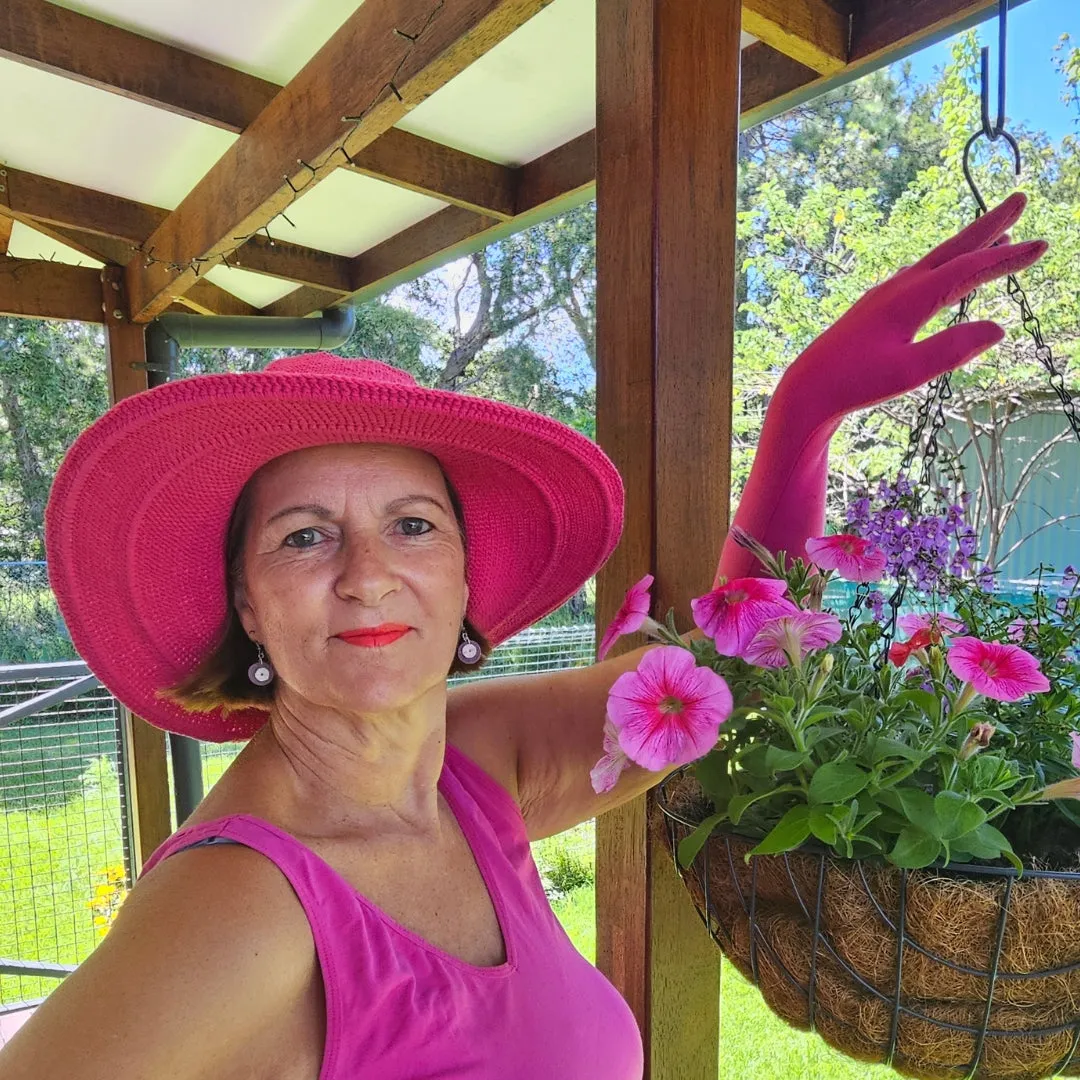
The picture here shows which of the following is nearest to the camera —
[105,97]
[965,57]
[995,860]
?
[995,860]

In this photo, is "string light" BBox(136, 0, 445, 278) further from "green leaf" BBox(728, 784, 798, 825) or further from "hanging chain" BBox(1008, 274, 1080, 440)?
"green leaf" BBox(728, 784, 798, 825)

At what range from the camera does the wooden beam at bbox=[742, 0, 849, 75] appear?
Result: 1.21m

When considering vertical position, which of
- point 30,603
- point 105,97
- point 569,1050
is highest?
point 105,97

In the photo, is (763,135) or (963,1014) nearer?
(963,1014)

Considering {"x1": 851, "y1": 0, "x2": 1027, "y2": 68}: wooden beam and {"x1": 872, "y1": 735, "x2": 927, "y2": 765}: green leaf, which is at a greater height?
{"x1": 851, "y1": 0, "x2": 1027, "y2": 68}: wooden beam

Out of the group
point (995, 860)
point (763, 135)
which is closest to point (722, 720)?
point (995, 860)

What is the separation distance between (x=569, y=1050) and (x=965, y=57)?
598 centimetres

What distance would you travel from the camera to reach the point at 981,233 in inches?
32.9

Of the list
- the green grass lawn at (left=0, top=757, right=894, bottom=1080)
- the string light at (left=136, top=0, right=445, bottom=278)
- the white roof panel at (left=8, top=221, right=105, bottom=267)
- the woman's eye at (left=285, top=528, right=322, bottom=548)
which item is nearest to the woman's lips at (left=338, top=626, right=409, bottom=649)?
the woman's eye at (left=285, top=528, right=322, bottom=548)

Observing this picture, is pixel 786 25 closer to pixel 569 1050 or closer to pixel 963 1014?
pixel 963 1014

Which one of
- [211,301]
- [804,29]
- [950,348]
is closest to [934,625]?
[950,348]

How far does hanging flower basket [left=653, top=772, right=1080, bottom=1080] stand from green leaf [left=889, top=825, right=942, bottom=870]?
31 millimetres

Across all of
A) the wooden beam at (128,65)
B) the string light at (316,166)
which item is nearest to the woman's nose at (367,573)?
the string light at (316,166)

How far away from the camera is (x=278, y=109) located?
82.4 inches
